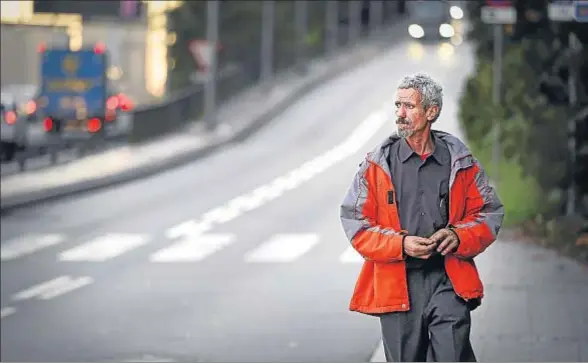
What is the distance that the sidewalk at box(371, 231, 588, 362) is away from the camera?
12555mm

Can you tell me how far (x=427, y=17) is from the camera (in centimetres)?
8988

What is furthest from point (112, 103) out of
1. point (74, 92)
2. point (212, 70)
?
point (212, 70)

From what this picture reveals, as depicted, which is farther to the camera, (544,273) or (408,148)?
(544,273)

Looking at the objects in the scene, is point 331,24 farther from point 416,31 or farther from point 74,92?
point 74,92

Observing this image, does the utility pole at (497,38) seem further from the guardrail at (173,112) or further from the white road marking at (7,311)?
the guardrail at (173,112)

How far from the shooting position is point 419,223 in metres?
7.68

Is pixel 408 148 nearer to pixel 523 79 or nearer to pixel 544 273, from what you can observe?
pixel 544 273

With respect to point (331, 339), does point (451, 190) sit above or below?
above

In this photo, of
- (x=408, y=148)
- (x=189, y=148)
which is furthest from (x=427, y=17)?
(x=408, y=148)

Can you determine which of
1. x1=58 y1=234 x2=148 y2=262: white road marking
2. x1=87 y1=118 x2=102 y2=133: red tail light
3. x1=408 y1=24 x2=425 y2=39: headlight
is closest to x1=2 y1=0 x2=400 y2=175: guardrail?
x1=87 y1=118 x2=102 y2=133: red tail light

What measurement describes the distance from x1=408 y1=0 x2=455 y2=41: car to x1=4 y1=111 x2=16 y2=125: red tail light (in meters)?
34.0

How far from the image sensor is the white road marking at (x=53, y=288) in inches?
728

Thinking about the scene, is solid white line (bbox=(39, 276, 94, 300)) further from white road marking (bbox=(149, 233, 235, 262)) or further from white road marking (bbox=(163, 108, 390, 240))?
white road marking (bbox=(163, 108, 390, 240))

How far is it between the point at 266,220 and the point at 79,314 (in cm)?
1229
